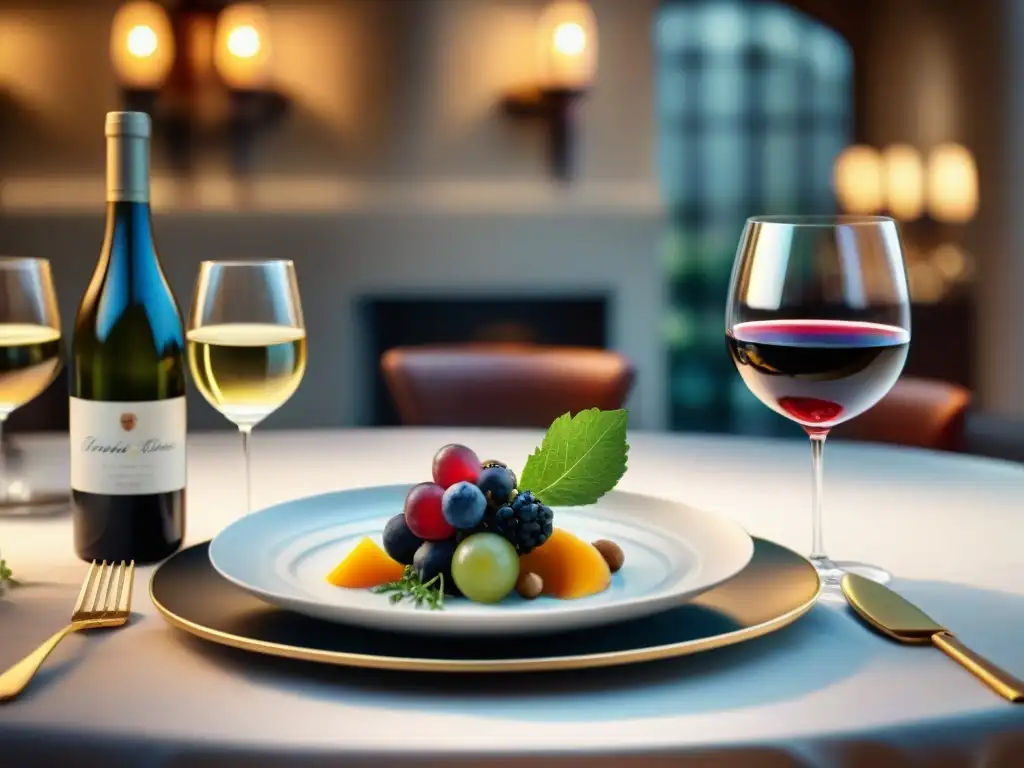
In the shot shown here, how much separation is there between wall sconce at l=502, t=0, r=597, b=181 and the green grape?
4092mm

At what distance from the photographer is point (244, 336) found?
3.52 feet

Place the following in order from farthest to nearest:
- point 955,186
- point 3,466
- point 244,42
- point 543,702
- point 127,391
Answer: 1. point 955,186
2. point 244,42
3. point 3,466
4. point 127,391
5. point 543,702

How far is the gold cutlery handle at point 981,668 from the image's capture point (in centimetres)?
67

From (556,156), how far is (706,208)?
4.29 m

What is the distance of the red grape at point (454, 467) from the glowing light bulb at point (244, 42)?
4248 mm

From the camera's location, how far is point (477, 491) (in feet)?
2.56

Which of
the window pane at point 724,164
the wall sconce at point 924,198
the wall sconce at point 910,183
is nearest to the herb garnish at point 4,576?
the wall sconce at point 924,198

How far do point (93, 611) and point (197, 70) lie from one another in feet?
14.6

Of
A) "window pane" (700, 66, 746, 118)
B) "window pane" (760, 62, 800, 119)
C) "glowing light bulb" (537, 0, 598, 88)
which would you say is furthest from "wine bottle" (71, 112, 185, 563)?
"window pane" (760, 62, 800, 119)

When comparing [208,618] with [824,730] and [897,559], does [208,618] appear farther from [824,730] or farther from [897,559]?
[897,559]

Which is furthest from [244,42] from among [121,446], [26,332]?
[121,446]

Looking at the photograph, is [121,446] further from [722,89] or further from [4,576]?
[722,89]

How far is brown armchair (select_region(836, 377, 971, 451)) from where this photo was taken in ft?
5.99

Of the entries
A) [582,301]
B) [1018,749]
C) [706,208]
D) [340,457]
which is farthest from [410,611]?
[706,208]
